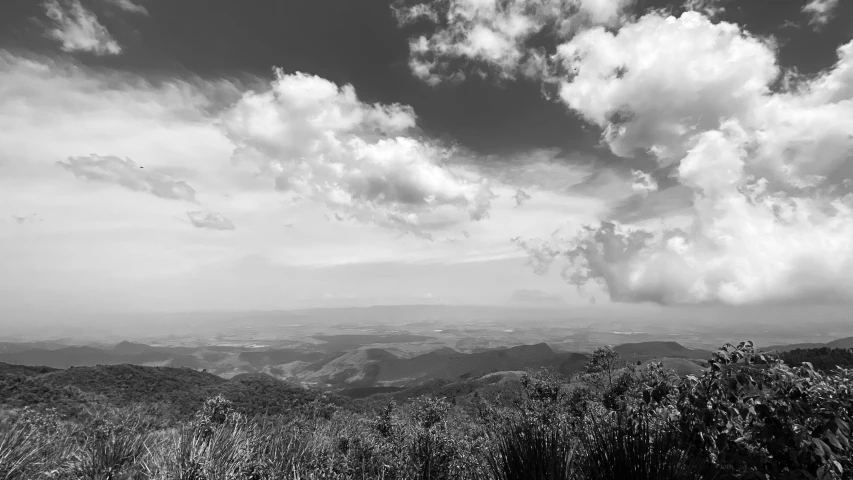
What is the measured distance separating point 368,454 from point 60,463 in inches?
330

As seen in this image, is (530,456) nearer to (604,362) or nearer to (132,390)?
(604,362)

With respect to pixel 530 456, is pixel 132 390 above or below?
below

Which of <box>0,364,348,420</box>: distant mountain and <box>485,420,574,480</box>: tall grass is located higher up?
<box>485,420,574,480</box>: tall grass

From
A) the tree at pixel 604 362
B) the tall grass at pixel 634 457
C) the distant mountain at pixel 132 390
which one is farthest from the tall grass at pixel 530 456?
the distant mountain at pixel 132 390

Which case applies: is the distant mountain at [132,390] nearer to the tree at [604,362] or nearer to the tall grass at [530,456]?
the tree at [604,362]

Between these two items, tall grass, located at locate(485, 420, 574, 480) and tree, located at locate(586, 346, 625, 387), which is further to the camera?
tree, located at locate(586, 346, 625, 387)

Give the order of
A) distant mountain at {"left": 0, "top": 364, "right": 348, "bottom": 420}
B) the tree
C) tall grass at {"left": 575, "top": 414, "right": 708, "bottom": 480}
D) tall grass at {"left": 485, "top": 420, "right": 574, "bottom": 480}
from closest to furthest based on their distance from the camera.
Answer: tall grass at {"left": 575, "top": 414, "right": 708, "bottom": 480} < tall grass at {"left": 485, "top": 420, "right": 574, "bottom": 480} < the tree < distant mountain at {"left": 0, "top": 364, "right": 348, "bottom": 420}

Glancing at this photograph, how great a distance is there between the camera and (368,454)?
13211 mm

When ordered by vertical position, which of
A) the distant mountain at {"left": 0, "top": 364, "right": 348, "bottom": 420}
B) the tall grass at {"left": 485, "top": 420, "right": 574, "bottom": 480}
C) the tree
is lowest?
the distant mountain at {"left": 0, "top": 364, "right": 348, "bottom": 420}

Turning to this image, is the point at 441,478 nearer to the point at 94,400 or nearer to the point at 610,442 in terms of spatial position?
the point at 610,442

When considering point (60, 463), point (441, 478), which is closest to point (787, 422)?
point (441, 478)

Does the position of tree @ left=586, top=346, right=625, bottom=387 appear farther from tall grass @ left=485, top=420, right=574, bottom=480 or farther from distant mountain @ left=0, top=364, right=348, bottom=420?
distant mountain @ left=0, top=364, right=348, bottom=420

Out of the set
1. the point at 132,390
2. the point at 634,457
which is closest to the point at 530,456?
the point at 634,457

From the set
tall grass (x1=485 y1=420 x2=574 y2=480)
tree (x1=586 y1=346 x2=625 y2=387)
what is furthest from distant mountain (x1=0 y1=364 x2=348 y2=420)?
tall grass (x1=485 y1=420 x2=574 y2=480)
